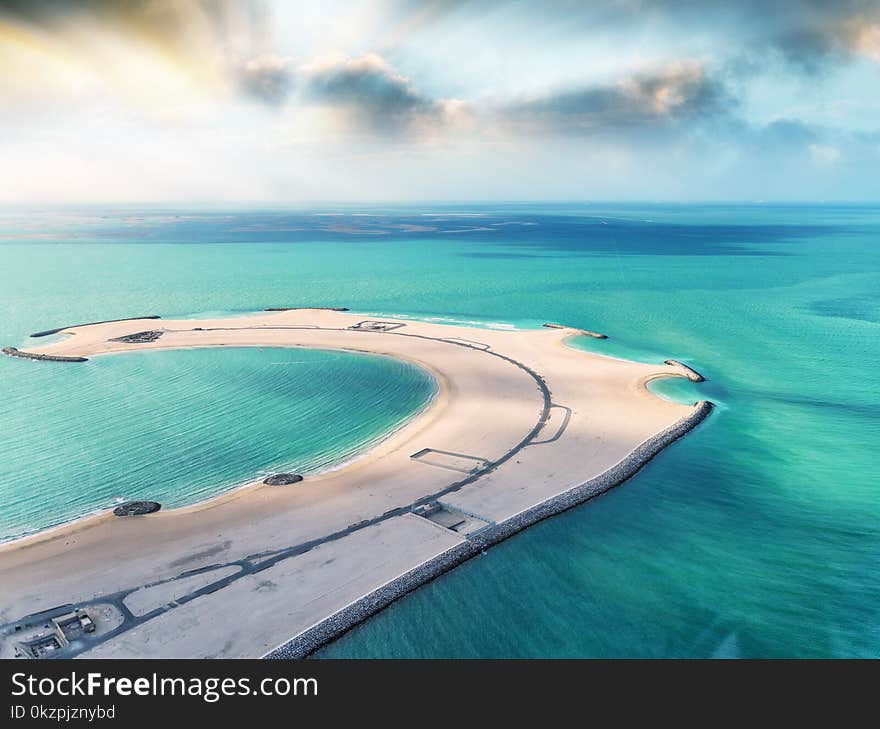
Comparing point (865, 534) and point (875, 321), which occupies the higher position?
point (875, 321)

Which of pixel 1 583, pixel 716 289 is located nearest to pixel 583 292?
pixel 716 289

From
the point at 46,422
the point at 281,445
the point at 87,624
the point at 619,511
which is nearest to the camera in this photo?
the point at 87,624

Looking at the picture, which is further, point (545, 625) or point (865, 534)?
point (865, 534)

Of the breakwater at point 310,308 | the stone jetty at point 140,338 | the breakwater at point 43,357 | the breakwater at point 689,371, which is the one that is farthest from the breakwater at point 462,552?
the breakwater at point 310,308

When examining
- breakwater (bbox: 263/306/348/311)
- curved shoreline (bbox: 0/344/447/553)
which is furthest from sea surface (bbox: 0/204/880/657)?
breakwater (bbox: 263/306/348/311)

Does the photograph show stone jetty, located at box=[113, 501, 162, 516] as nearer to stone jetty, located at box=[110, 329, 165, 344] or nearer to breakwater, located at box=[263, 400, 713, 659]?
breakwater, located at box=[263, 400, 713, 659]

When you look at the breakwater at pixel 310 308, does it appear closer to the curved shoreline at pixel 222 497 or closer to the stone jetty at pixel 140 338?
the stone jetty at pixel 140 338

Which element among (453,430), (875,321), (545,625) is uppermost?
(875,321)
